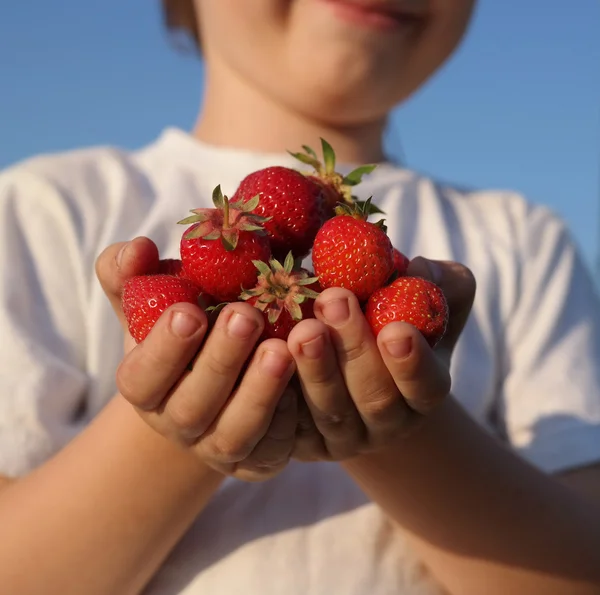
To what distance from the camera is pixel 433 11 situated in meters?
1.22

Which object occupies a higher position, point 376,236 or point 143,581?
point 376,236

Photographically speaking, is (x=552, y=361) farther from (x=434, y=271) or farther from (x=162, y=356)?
(x=162, y=356)

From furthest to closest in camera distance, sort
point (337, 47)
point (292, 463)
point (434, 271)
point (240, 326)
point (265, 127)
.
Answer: point (265, 127), point (337, 47), point (292, 463), point (434, 271), point (240, 326)

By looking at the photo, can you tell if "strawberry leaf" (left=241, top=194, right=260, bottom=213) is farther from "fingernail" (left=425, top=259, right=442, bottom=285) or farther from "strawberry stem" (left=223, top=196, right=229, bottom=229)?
"fingernail" (left=425, top=259, right=442, bottom=285)

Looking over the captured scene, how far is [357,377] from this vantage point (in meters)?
0.66

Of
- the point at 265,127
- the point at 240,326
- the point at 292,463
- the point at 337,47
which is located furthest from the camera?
the point at 265,127

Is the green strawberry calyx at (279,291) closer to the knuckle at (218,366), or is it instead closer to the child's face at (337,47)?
the knuckle at (218,366)

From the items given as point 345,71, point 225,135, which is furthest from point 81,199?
point 345,71

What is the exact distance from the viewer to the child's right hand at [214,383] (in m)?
0.62

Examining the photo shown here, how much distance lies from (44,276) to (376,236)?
0.58 meters

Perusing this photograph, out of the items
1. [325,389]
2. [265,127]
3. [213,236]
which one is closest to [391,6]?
[265,127]

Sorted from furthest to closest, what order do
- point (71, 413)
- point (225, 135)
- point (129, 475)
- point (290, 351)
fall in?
point (225, 135)
point (71, 413)
point (129, 475)
point (290, 351)

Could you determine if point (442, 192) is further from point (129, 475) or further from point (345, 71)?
point (129, 475)

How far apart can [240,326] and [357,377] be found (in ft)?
0.39
